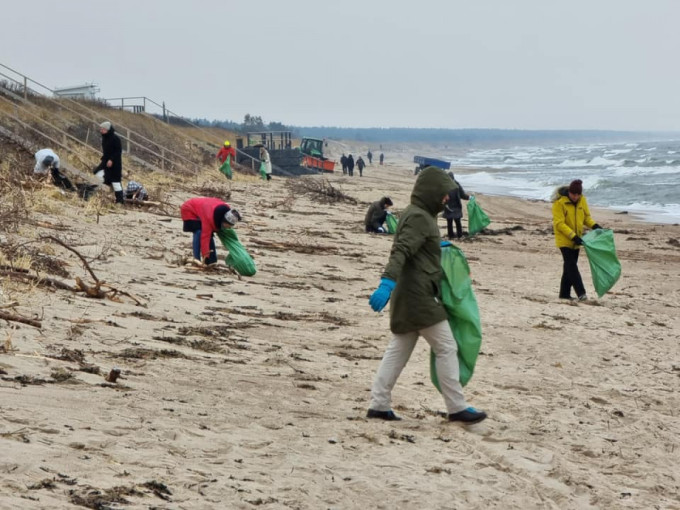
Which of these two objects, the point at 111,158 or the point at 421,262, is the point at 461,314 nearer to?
the point at 421,262

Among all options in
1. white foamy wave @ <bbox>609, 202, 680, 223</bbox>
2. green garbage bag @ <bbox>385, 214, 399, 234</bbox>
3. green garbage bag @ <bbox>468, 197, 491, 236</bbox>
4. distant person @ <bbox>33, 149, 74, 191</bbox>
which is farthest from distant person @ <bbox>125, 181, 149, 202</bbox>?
white foamy wave @ <bbox>609, 202, 680, 223</bbox>

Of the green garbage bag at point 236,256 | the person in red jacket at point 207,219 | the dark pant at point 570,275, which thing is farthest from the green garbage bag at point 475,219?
the person in red jacket at point 207,219

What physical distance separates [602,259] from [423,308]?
588cm

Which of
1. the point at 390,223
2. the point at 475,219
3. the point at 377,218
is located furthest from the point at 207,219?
the point at 475,219

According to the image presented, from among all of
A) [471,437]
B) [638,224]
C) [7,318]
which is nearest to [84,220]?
[7,318]

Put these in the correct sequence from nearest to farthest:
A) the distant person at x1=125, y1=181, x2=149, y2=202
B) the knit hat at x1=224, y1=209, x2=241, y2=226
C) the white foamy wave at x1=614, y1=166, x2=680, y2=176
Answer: the knit hat at x1=224, y1=209, x2=241, y2=226 < the distant person at x1=125, y1=181, x2=149, y2=202 < the white foamy wave at x1=614, y1=166, x2=680, y2=176

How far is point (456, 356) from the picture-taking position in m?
5.56

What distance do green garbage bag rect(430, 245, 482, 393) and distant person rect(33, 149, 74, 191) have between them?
1056 cm

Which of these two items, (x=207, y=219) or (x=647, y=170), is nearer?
(x=207, y=219)

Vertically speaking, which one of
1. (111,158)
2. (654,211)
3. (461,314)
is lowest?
(654,211)

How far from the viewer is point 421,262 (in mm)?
5453

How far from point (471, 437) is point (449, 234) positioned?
42.2 feet

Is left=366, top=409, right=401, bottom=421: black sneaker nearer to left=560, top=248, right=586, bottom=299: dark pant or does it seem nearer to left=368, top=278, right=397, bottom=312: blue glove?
left=368, top=278, right=397, bottom=312: blue glove

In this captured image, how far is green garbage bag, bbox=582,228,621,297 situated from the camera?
34.9 ft
